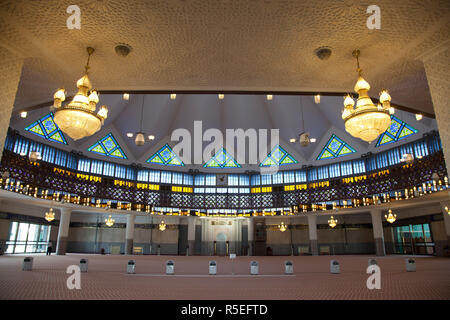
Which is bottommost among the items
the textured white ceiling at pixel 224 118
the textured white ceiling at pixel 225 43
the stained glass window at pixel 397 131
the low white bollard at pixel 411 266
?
the low white bollard at pixel 411 266

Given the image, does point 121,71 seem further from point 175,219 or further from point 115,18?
point 175,219

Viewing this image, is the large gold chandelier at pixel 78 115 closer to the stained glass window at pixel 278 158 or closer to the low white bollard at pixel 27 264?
the low white bollard at pixel 27 264

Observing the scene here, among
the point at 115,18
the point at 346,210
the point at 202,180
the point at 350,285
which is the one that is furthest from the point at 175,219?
the point at 115,18

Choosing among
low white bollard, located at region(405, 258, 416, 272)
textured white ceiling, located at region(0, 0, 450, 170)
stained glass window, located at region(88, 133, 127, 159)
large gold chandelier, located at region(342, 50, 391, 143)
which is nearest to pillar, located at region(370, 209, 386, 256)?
low white bollard, located at region(405, 258, 416, 272)

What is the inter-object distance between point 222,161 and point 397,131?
62.6 feet

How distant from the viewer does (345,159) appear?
96.9 feet

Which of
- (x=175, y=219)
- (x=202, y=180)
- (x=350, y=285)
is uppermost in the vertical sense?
(x=202, y=180)

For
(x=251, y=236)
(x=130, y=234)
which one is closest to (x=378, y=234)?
(x=251, y=236)

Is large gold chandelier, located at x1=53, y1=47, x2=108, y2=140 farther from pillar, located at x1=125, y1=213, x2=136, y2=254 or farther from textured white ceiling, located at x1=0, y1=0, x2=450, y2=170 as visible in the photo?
pillar, located at x1=125, y1=213, x2=136, y2=254

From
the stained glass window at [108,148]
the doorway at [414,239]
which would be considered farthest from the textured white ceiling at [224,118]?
the doorway at [414,239]

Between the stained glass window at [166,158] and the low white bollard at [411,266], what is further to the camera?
the stained glass window at [166,158]

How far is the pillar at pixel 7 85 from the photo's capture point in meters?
5.99

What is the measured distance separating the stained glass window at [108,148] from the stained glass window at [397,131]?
27.6 m
